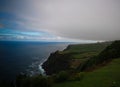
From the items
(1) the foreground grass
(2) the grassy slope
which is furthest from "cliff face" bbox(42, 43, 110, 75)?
(1) the foreground grass

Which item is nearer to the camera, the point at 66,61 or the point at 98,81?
the point at 98,81

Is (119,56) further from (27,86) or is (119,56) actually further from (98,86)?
(27,86)

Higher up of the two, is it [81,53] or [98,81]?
[98,81]

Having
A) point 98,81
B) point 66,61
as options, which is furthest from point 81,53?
point 98,81

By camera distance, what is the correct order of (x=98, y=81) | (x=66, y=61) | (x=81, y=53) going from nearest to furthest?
(x=98, y=81) < (x=66, y=61) < (x=81, y=53)

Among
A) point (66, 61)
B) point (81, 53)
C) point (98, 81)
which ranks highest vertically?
point (98, 81)

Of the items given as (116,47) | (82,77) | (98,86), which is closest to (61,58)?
(116,47)

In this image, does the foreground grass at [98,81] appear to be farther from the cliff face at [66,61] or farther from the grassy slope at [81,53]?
the grassy slope at [81,53]

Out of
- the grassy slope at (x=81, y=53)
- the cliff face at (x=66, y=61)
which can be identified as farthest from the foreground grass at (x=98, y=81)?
the grassy slope at (x=81, y=53)

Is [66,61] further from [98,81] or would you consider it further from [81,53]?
[98,81]

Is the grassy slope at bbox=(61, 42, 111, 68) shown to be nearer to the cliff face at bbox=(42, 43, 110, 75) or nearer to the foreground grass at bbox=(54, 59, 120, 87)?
the cliff face at bbox=(42, 43, 110, 75)

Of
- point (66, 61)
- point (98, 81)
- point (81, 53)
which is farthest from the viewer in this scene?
point (81, 53)
